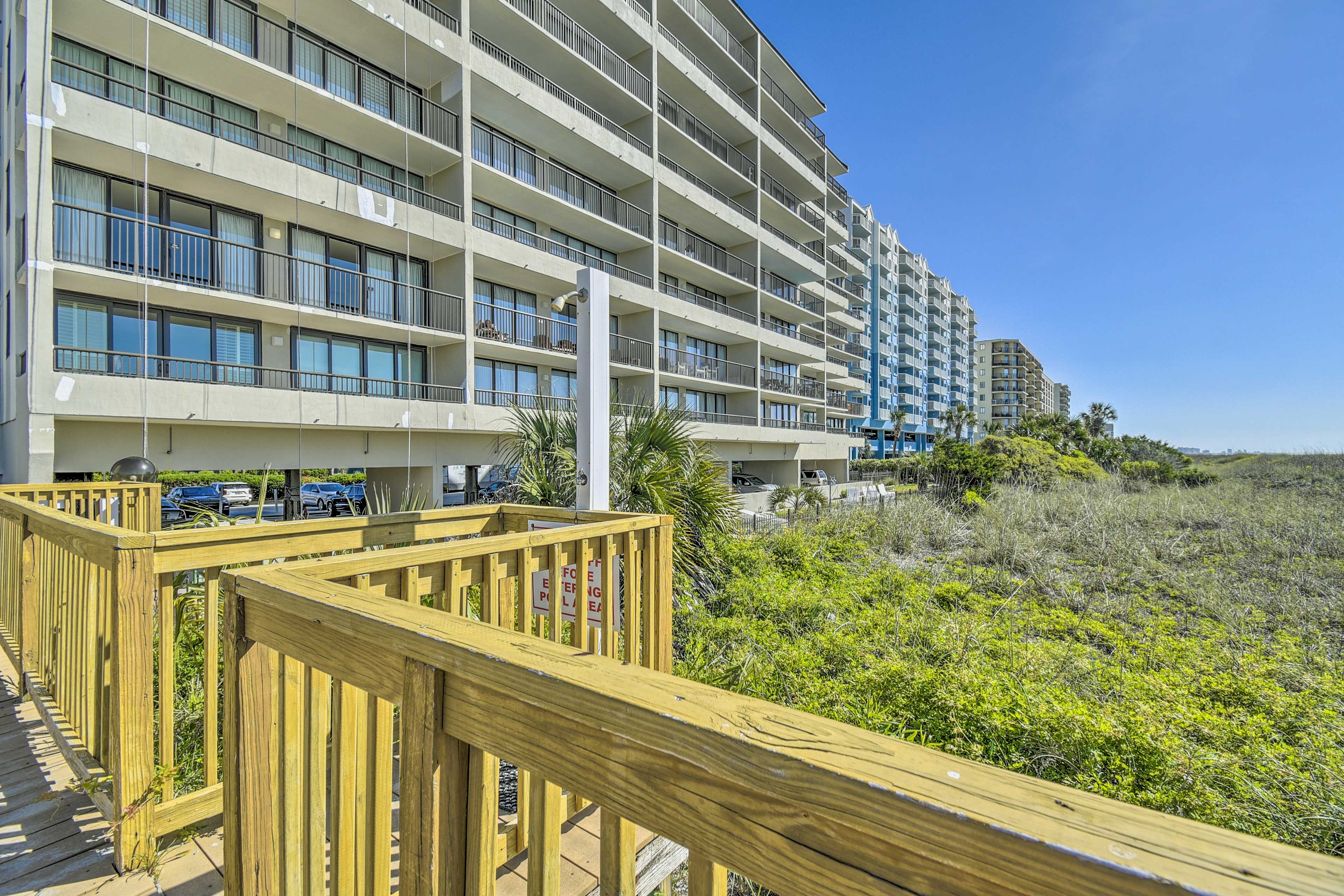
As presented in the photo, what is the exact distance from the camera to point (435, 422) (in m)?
13.7

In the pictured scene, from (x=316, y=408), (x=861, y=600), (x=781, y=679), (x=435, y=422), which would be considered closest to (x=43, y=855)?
(x=781, y=679)

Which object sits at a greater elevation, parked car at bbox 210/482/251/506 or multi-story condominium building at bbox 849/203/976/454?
multi-story condominium building at bbox 849/203/976/454

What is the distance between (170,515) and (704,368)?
1763 cm

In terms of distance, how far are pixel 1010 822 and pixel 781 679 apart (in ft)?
13.9

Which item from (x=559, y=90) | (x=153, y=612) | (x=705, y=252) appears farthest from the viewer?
(x=705, y=252)

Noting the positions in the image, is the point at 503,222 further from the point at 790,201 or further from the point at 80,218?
the point at 790,201

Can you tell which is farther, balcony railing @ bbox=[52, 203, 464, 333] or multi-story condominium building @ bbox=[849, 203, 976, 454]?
multi-story condominium building @ bbox=[849, 203, 976, 454]

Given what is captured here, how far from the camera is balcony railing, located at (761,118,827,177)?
1098 inches

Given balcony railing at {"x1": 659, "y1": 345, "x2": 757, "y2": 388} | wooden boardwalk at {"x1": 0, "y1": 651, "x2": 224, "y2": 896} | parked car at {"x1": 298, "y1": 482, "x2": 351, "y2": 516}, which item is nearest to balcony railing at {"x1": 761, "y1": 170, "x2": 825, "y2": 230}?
balcony railing at {"x1": 659, "y1": 345, "x2": 757, "y2": 388}

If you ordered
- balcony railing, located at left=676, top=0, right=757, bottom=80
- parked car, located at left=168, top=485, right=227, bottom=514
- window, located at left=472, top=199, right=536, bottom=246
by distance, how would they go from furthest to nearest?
balcony railing, located at left=676, top=0, right=757, bottom=80 → window, located at left=472, top=199, right=536, bottom=246 → parked car, located at left=168, top=485, right=227, bottom=514

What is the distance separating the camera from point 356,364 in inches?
545

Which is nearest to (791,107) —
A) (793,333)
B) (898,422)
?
(793,333)

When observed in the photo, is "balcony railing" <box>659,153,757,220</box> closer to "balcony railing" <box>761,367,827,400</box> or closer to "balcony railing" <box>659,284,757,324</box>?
"balcony railing" <box>659,284,757,324</box>

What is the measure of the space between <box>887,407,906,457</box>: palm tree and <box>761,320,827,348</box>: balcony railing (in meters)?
28.7
